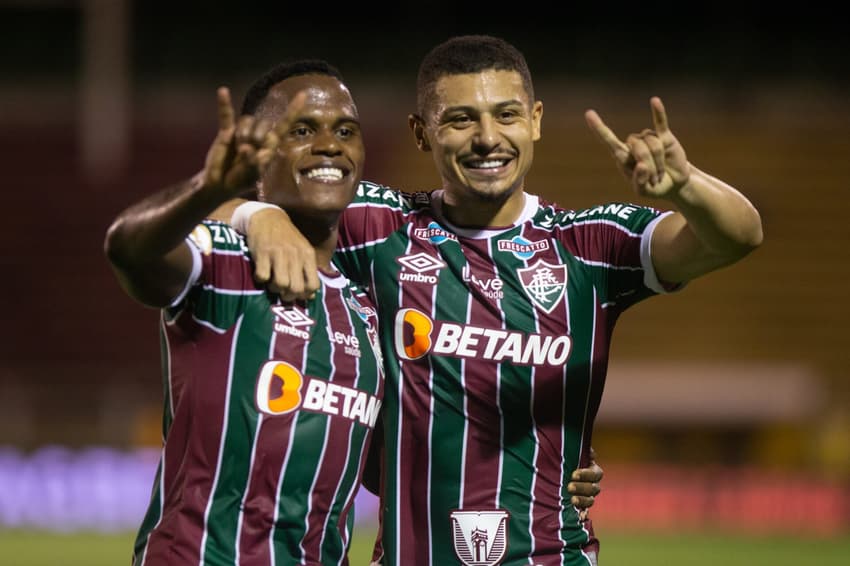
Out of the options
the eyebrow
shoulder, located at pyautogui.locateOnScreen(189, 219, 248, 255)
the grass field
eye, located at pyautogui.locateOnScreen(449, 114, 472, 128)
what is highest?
the eyebrow

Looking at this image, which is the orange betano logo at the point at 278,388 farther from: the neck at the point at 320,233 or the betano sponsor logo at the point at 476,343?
the betano sponsor logo at the point at 476,343

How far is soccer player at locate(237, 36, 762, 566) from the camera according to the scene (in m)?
4.03

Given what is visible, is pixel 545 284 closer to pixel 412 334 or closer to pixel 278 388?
pixel 412 334

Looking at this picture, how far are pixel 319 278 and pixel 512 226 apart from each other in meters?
0.79

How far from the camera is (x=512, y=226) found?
167 inches

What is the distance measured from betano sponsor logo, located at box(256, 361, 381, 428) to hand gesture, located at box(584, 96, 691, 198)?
1.00 m

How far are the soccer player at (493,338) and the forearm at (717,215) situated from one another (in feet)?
0.85

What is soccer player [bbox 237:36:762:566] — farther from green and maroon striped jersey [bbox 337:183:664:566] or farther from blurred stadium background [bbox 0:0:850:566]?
blurred stadium background [bbox 0:0:850:566]

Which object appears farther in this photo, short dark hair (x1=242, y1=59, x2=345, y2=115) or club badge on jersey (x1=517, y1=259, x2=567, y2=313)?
club badge on jersey (x1=517, y1=259, x2=567, y2=313)

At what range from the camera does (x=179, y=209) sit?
3.12m

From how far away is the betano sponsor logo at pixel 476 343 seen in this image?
406 centimetres

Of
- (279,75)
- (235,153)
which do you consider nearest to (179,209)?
(235,153)

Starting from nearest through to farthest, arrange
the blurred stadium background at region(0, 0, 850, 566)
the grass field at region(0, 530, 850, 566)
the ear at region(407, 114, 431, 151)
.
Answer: the ear at region(407, 114, 431, 151)
the grass field at region(0, 530, 850, 566)
the blurred stadium background at region(0, 0, 850, 566)

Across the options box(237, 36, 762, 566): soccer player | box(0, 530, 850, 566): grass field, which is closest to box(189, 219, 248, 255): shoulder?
box(237, 36, 762, 566): soccer player
